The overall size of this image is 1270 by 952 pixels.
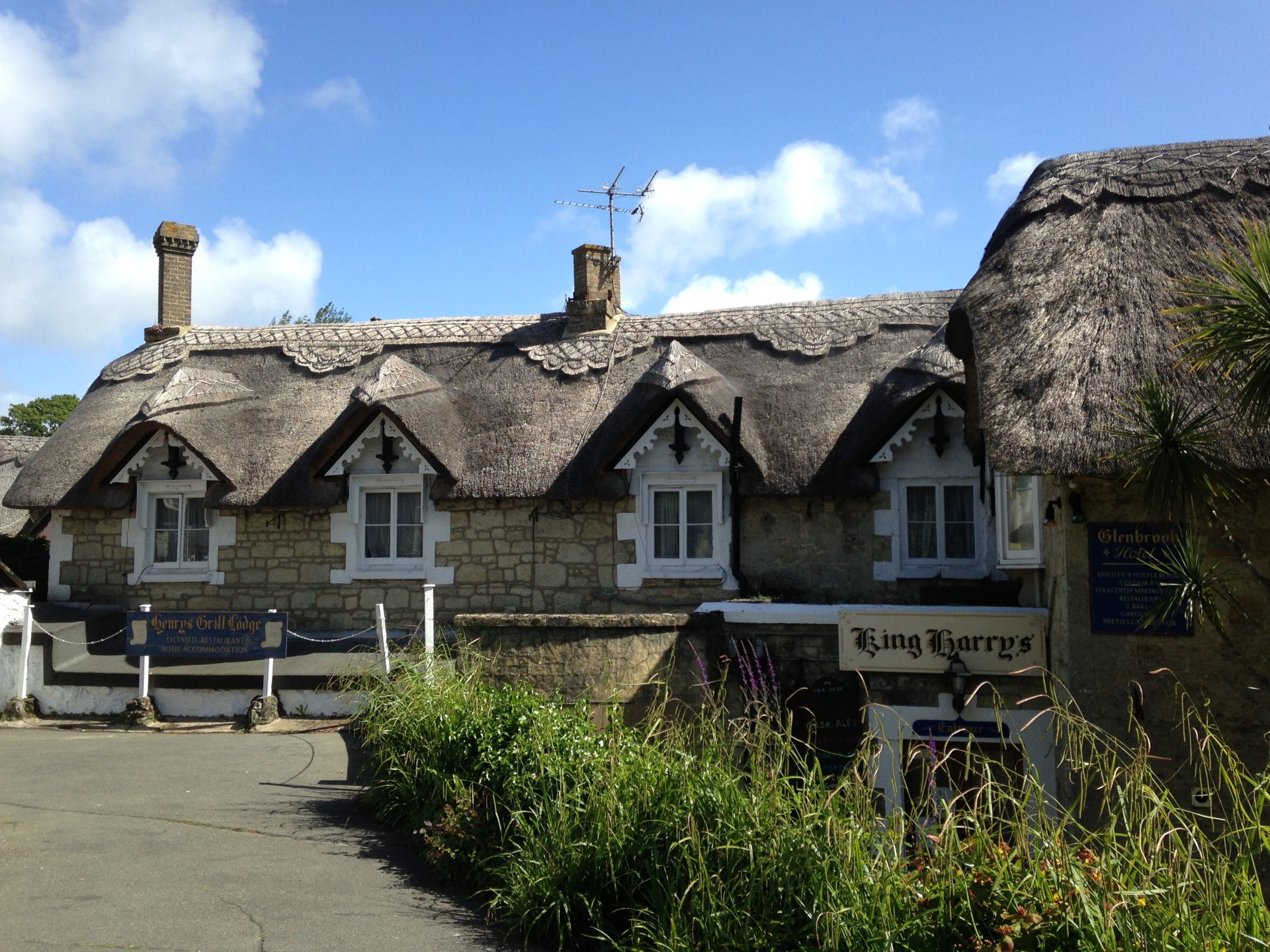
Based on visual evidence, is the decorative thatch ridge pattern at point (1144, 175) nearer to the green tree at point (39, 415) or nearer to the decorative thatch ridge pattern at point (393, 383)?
the decorative thatch ridge pattern at point (393, 383)

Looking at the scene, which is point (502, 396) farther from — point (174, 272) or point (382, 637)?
point (174, 272)

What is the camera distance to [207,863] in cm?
662

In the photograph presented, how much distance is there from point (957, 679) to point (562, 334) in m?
9.17

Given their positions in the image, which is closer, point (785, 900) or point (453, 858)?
point (785, 900)

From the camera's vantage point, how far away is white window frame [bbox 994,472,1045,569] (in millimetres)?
9227

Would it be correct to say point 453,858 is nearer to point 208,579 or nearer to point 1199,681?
point 1199,681

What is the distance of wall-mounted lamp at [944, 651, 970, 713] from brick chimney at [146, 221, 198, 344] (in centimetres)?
1430

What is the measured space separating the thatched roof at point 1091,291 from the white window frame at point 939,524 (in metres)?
2.36

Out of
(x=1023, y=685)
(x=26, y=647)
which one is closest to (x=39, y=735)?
(x=26, y=647)

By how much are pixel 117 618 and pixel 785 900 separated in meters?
12.6

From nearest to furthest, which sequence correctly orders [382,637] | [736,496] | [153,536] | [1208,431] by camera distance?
[1208,431] < [382,637] < [736,496] < [153,536]

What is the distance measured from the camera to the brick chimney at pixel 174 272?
17875 millimetres

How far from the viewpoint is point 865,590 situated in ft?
41.7

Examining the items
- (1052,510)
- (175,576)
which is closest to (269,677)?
(175,576)
